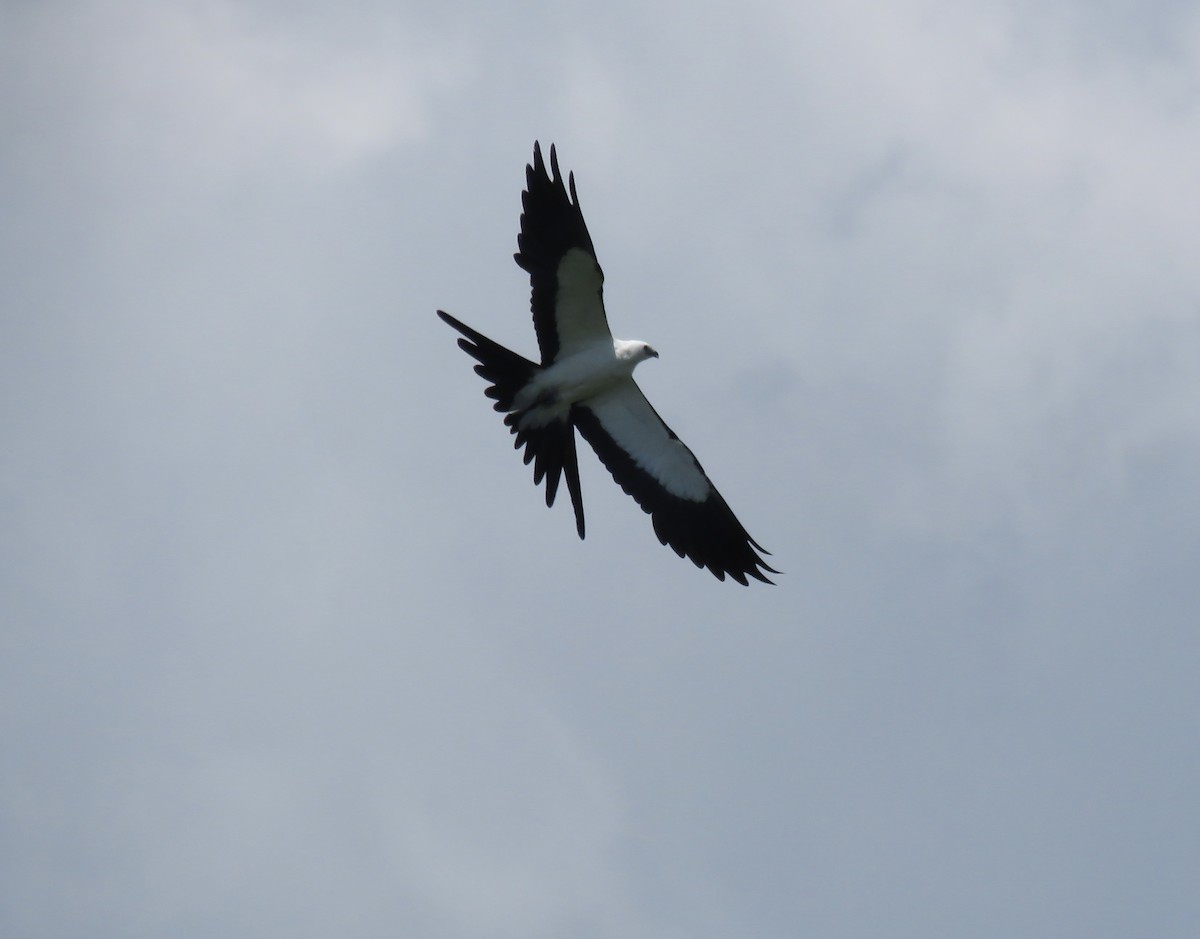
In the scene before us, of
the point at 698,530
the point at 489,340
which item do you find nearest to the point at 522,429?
the point at 489,340

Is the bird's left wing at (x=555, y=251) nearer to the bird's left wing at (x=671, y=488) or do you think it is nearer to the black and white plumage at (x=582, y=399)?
the black and white plumage at (x=582, y=399)

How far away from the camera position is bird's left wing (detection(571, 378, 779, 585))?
19172 millimetres

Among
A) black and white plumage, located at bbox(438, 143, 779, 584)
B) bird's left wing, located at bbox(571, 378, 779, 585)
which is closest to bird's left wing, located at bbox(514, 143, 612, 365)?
black and white plumage, located at bbox(438, 143, 779, 584)

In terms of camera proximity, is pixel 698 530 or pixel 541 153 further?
pixel 698 530

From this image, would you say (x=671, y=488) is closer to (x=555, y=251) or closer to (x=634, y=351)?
(x=634, y=351)

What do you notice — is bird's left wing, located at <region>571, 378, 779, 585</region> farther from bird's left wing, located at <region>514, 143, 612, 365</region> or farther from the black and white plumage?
bird's left wing, located at <region>514, 143, 612, 365</region>

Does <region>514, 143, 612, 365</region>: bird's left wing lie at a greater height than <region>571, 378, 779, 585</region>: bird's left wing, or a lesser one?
greater

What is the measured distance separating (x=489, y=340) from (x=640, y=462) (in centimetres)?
276

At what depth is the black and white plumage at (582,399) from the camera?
17875 millimetres

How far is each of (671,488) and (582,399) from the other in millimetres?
1742

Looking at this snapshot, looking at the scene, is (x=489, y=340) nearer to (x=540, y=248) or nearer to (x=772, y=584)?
(x=540, y=248)

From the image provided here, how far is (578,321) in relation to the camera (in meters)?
18.4

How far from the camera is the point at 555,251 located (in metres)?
17.9

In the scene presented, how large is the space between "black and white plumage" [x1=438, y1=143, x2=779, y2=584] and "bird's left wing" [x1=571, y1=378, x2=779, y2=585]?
13 mm
